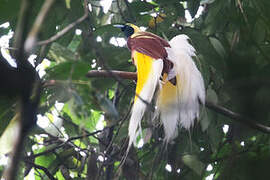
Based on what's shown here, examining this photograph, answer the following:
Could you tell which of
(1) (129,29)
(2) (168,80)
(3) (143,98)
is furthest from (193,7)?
(3) (143,98)

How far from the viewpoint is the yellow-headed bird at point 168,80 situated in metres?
1.69

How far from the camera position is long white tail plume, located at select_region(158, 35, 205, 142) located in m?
1.71

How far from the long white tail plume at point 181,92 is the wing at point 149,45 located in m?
0.04

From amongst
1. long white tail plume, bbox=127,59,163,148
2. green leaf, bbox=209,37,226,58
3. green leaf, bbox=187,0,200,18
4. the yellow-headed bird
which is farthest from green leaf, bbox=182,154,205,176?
green leaf, bbox=187,0,200,18

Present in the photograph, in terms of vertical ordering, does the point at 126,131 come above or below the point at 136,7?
below

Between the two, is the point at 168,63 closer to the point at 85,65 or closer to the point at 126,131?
the point at 126,131

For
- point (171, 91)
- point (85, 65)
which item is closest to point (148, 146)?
point (171, 91)

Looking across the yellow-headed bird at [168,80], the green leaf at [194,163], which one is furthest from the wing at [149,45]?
the green leaf at [194,163]

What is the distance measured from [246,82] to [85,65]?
613 millimetres

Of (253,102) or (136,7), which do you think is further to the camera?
(136,7)

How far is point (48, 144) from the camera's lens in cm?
215

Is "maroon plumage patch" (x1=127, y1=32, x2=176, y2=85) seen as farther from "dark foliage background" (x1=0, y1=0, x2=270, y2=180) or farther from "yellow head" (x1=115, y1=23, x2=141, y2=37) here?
"yellow head" (x1=115, y1=23, x2=141, y2=37)

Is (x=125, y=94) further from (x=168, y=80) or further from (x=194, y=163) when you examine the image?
(x=194, y=163)

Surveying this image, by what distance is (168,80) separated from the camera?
6.20 feet
